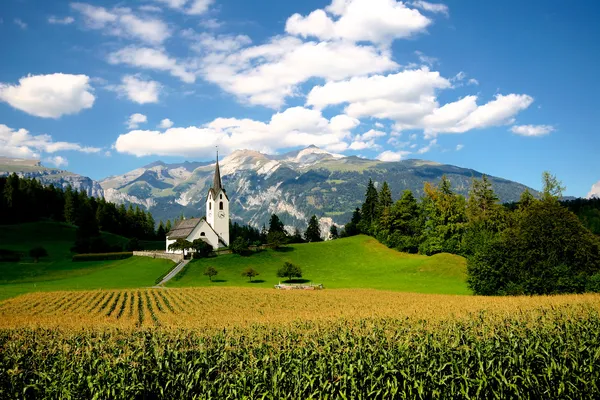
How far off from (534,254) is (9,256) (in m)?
101

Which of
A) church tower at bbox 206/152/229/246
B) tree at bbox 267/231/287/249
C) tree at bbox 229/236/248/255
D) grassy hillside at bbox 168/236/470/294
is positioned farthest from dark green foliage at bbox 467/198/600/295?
church tower at bbox 206/152/229/246

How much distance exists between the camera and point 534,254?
165 ft

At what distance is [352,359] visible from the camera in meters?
14.5

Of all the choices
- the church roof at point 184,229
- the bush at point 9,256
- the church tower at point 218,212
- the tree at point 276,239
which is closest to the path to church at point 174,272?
the church roof at point 184,229

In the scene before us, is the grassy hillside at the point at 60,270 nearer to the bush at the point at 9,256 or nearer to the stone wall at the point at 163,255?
the bush at the point at 9,256

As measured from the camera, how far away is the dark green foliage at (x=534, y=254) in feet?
163

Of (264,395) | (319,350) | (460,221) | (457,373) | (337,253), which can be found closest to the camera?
(264,395)

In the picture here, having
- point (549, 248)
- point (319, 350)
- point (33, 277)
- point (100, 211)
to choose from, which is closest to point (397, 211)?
point (549, 248)

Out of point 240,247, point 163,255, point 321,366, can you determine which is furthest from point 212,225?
point 321,366

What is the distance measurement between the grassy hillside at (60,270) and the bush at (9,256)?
4.54 ft

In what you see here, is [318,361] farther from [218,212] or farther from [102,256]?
[218,212]

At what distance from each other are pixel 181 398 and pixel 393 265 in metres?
72.8

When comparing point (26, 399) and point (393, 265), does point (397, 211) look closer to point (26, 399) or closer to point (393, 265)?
point (393, 265)

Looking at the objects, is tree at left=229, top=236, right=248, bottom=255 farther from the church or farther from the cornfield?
the cornfield
